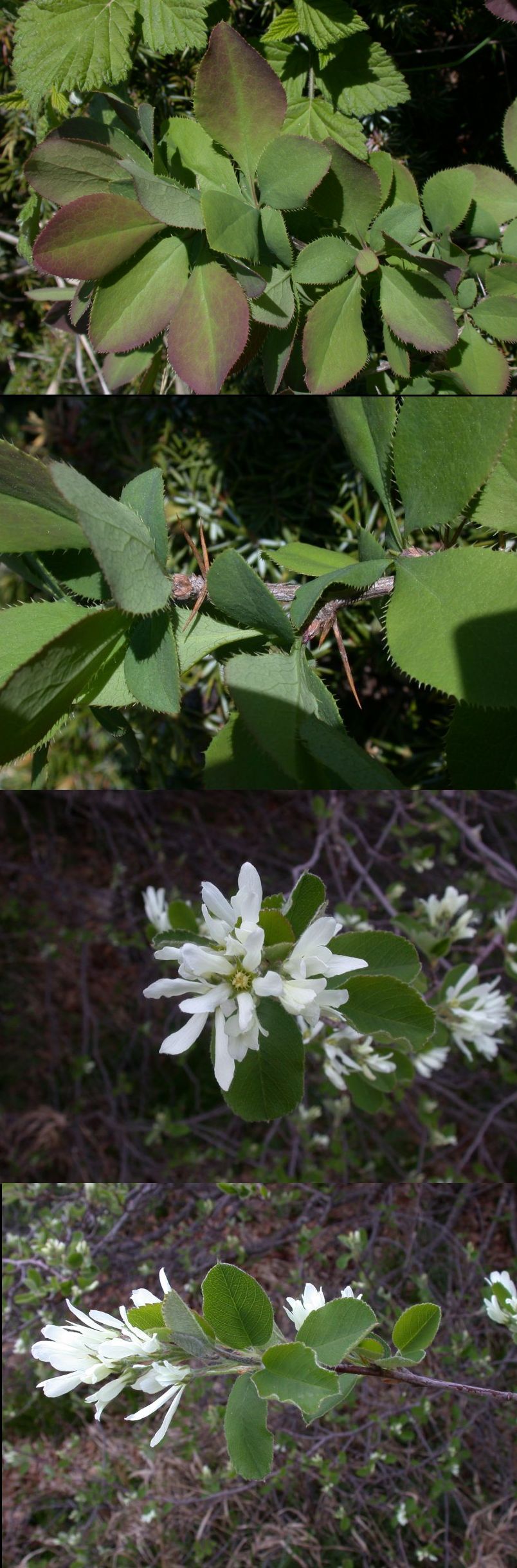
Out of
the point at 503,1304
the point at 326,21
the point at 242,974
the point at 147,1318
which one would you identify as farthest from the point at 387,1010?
the point at 326,21

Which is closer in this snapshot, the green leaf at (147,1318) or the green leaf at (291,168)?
the green leaf at (147,1318)

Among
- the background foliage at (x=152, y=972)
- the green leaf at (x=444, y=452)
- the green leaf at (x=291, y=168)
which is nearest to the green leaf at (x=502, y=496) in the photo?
the green leaf at (x=444, y=452)

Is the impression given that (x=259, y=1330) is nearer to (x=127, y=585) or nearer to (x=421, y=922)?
(x=127, y=585)

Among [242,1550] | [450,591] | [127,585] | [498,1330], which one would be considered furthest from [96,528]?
[242,1550]

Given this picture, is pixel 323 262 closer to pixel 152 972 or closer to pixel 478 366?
pixel 478 366

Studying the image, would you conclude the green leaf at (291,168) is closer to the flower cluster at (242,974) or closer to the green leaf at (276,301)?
the green leaf at (276,301)

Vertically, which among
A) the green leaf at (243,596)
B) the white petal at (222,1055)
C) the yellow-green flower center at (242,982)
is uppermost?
the green leaf at (243,596)
